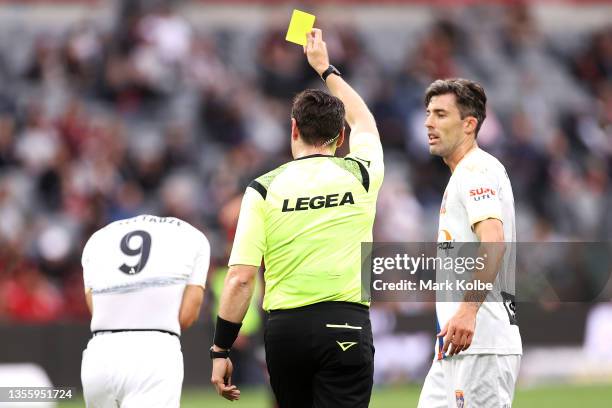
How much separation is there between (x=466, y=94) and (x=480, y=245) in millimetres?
1001

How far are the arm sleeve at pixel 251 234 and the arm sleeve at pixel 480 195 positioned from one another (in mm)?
1169

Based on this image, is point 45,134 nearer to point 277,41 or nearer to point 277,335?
point 277,41

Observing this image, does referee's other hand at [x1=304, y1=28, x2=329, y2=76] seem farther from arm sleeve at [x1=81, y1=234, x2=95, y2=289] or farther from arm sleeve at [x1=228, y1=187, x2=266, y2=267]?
arm sleeve at [x1=81, y1=234, x2=95, y2=289]

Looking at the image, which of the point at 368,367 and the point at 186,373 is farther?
the point at 186,373

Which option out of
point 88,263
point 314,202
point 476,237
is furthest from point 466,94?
point 88,263

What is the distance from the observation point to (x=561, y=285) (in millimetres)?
17766

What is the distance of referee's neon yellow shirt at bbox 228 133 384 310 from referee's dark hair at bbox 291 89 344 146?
13 cm

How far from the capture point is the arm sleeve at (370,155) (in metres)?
6.89

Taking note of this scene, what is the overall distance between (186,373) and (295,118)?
30.7ft

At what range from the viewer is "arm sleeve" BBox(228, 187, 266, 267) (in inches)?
260

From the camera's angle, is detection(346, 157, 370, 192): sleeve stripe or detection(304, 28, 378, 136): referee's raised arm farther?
detection(304, 28, 378, 136): referee's raised arm

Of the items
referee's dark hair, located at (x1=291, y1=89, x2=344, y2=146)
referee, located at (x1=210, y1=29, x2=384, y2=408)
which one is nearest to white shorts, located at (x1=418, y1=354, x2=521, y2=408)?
referee, located at (x1=210, y1=29, x2=384, y2=408)

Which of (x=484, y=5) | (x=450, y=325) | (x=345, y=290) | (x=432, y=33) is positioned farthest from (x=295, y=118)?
(x=484, y=5)

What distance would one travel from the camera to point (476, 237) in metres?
6.99
